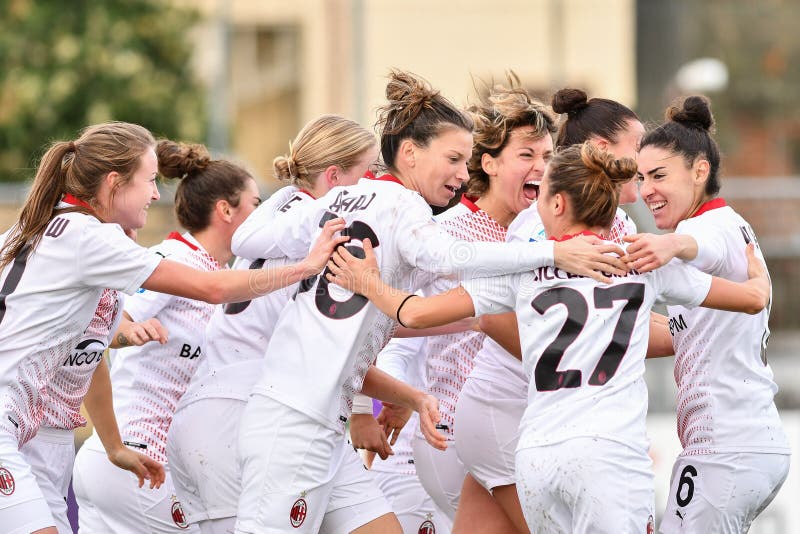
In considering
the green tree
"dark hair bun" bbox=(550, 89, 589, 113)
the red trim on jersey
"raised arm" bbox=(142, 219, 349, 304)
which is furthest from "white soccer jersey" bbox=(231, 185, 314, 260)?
the green tree

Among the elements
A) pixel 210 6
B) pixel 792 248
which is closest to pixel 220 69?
pixel 210 6

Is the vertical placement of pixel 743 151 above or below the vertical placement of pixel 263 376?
below

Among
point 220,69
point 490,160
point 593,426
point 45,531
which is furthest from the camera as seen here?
point 220,69

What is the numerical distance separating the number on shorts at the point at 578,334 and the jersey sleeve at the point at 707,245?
1.34 ft

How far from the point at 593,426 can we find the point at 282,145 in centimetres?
2187

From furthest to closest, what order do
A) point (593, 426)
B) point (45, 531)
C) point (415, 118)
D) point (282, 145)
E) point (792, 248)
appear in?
point (282, 145), point (792, 248), point (415, 118), point (45, 531), point (593, 426)

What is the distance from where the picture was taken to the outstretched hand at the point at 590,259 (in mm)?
4305

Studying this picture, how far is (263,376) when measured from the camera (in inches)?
186

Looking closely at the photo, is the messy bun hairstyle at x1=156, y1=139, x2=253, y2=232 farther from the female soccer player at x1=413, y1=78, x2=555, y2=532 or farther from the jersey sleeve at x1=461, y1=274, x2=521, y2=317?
the jersey sleeve at x1=461, y1=274, x2=521, y2=317

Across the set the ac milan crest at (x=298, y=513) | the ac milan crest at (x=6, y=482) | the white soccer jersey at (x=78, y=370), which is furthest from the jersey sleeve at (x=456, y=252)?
the ac milan crest at (x=6, y=482)

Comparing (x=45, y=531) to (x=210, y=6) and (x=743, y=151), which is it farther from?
(x=743, y=151)

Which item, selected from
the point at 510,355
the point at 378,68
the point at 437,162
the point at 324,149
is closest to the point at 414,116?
the point at 437,162

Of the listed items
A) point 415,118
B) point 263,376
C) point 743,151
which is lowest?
point 743,151

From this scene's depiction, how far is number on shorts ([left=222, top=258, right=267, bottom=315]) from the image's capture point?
5.22m
